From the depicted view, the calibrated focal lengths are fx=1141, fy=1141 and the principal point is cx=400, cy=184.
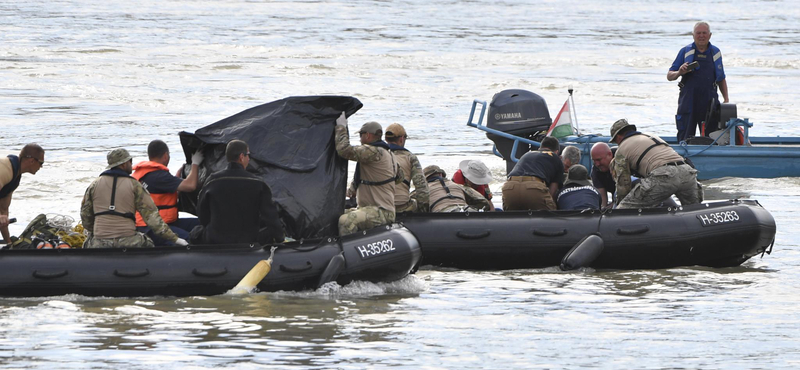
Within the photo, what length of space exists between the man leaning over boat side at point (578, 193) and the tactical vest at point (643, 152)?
0.40 metres

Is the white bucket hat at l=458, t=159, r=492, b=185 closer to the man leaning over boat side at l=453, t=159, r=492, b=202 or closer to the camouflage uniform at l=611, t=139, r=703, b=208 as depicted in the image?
the man leaning over boat side at l=453, t=159, r=492, b=202

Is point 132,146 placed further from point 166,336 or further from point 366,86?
point 166,336

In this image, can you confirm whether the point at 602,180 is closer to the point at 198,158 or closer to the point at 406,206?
the point at 406,206

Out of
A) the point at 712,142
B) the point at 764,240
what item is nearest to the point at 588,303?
the point at 764,240

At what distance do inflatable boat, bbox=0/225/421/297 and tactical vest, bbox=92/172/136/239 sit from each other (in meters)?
0.17

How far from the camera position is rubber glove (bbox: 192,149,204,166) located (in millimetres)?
9039

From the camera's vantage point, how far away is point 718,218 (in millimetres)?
10180

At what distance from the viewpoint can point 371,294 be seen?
9039mm

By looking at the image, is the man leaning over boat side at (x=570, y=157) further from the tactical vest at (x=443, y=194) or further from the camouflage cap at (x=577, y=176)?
the tactical vest at (x=443, y=194)

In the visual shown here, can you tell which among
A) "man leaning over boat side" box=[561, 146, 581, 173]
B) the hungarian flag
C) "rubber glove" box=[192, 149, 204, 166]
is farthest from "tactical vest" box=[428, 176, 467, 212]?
the hungarian flag

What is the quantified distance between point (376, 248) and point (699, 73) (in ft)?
23.2

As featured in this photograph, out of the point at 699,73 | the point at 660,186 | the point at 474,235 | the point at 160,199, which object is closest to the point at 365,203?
the point at 474,235

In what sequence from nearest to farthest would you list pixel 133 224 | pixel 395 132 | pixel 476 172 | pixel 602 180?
1. pixel 133 224
2. pixel 395 132
3. pixel 476 172
4. pixel 602 180

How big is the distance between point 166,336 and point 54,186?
824 cm
